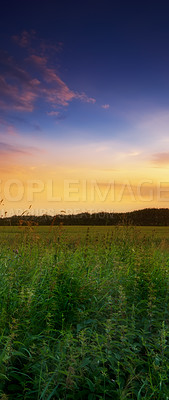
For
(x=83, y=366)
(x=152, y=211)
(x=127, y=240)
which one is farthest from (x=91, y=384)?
(x=152, y=211)

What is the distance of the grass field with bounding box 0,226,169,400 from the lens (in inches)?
136

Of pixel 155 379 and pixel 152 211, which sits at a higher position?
pixel 152 211

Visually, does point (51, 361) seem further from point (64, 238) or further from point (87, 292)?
point (64, 238)

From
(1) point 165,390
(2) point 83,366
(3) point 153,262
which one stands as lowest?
(1) point 165,390

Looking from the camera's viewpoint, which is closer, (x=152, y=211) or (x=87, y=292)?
(x=87, y=292)

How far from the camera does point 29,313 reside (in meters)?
4.60

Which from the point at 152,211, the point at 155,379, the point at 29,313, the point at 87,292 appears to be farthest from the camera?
the point at 152,211

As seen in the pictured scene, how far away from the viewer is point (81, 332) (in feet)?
12.0

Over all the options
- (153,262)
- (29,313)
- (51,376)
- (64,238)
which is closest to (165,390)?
(51,376)

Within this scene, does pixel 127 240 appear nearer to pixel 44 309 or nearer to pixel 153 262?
pixel 153 262

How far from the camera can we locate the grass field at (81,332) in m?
3.46

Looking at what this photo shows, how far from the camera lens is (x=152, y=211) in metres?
22.2

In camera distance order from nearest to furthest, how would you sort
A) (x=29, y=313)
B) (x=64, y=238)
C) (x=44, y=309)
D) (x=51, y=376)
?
(x=51, y=376), (x=29, y=313), (x=44, y=309), (x=64, y=238)

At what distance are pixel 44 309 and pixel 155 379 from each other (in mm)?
1837
